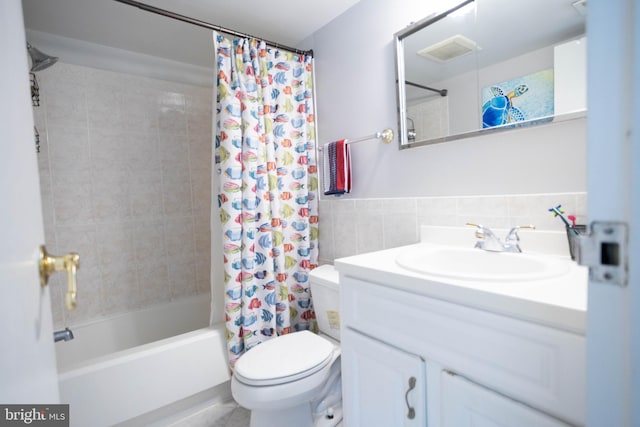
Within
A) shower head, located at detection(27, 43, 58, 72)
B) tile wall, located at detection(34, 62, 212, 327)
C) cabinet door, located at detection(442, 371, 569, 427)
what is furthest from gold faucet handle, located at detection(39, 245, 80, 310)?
tile wall, located at detection(34, 62, 212, 327)

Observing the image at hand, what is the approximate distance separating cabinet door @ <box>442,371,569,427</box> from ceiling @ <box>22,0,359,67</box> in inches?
74.1

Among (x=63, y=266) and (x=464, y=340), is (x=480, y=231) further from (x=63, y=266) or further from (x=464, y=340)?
(x=63, y=266)

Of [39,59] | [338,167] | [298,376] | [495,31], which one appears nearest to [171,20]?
[39,59]

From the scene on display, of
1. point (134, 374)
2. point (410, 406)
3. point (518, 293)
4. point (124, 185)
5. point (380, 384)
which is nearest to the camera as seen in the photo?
point (518, 293)

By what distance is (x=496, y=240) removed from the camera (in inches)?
43.6

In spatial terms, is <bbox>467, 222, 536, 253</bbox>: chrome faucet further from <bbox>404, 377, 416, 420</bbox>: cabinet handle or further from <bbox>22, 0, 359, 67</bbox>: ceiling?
<bbox>22, 0, 359, 67</bbox>: ceiling

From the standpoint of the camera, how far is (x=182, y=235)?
246 centimetres

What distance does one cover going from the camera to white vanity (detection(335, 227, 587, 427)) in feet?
2.06

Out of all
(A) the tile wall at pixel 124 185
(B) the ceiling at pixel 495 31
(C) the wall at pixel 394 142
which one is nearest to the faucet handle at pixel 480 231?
(C) the wall at pixel 394 142

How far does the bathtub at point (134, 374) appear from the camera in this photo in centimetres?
133

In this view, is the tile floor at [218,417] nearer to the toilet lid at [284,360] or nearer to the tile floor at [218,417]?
the tile floor at [218,417]

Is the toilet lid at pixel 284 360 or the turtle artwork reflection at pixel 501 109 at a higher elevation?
the turtle artwork reflection at pixel 501 109

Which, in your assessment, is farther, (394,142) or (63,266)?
(394,142)

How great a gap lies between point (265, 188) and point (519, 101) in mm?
1267
